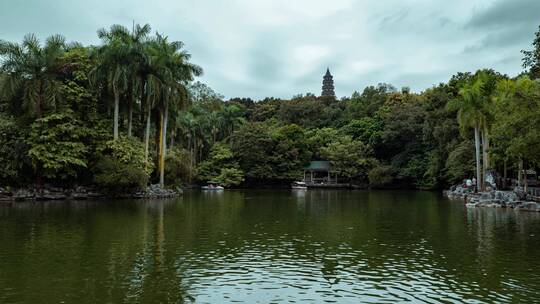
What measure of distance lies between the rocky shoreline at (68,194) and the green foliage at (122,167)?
63cm

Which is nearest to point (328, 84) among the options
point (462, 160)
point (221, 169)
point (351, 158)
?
point (351, 158)

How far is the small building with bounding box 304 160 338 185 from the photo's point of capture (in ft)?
229

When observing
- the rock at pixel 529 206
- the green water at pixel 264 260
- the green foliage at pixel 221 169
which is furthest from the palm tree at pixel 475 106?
the green foliage at pixel 221 169

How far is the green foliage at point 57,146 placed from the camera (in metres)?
34.7

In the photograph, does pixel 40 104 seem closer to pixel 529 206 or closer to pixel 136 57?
pixel 136 57

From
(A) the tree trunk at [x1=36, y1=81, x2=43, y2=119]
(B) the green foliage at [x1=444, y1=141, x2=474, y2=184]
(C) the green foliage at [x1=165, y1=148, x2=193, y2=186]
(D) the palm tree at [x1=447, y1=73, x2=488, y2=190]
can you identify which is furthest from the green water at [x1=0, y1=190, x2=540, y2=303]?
(B) the green foliage at [x1=444, y1=141, x2=474, y2=184]

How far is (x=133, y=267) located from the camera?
12570mm

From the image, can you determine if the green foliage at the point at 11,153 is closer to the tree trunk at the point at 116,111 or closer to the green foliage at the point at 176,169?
the tree trunk at the point at 116,111

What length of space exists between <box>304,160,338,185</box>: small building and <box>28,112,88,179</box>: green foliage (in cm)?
3867

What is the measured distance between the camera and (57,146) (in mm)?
35812

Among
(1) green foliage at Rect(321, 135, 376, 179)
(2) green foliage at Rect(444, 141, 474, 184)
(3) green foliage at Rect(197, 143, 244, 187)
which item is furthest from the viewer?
(1) green foliage at Rect(321, 135, 376, 179)

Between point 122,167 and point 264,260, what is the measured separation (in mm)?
25609

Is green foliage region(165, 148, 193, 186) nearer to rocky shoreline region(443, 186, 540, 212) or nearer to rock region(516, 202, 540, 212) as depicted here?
rocky shoreline region(443, 186, 540, 212)

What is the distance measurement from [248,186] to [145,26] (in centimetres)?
3305
